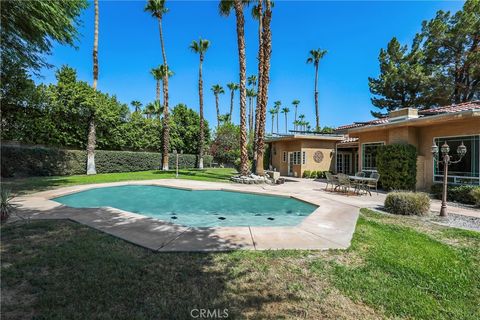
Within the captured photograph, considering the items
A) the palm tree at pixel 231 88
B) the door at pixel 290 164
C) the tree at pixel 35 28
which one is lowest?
the door at pixel 290 164

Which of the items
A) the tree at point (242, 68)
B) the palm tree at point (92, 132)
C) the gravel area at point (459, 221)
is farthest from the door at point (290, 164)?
the palm tree at point (92, 132)

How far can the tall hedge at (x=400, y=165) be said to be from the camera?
11867 mm

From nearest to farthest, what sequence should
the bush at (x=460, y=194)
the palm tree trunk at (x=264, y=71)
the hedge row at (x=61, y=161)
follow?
the bush at (x=460, y=194)
the palm tree trunk at (x=264, y=71)
the hedge row at (x=61, y=161)

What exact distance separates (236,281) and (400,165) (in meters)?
12.1

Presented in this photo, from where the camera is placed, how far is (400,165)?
1202 centimetres

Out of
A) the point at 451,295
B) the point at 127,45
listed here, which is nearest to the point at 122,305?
the point at 451,295

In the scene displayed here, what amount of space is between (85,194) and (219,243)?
10.2 metres

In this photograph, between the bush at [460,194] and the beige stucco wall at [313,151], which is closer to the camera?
the bush at [460,194]

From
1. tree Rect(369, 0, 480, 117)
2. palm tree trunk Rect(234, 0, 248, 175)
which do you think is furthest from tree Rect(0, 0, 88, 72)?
tree Rect(369, 0, 480, 117)

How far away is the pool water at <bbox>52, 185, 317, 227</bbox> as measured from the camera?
26.4 feet

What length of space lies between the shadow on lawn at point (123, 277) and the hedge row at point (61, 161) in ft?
51.5

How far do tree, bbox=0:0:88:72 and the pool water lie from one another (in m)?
5.97

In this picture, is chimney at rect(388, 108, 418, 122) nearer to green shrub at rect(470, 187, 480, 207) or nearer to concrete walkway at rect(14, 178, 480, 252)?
green shrub at rect(470, 187, 480, 207)

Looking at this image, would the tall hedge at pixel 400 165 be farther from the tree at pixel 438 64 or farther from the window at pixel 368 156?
the tree at pixel 438 64
